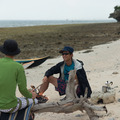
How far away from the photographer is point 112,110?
157 inches

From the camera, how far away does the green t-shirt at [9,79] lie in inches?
117

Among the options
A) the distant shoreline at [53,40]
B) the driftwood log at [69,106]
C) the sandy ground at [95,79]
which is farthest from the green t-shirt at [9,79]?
the distant shoreline at [53,40]

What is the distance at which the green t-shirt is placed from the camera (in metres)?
2.96

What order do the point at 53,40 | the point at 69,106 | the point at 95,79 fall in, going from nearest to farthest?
1. the point at 69,106
2. the point at 95,79
3. the point at 53,40

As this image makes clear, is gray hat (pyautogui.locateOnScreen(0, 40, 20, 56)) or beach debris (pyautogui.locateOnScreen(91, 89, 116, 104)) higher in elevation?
gray hat (pyautogui.locateOnScreen(0, 40, 20, 56))

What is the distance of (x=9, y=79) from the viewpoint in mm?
2979

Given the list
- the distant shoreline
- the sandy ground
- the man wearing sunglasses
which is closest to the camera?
the sandy ground

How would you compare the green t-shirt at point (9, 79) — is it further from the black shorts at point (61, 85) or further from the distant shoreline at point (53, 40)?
the distant shoreline at point (53, 40)

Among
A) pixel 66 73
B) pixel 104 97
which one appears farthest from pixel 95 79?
pixel 66 73

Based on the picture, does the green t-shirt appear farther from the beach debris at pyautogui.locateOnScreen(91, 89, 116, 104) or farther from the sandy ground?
the beach debris at pyautogui.locateOnScreen(91, 89, 116, 104)

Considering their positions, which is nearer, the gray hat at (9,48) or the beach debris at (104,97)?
the gray hat at (9,48)

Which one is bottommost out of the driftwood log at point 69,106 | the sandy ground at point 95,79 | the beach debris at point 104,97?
the sandy ground at point 95,79

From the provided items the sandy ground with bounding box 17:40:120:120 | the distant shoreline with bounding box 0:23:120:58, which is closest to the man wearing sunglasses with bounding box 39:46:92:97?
the sandy ground with bounding box 17:40:120:120

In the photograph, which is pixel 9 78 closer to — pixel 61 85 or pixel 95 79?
pixel 61 85
